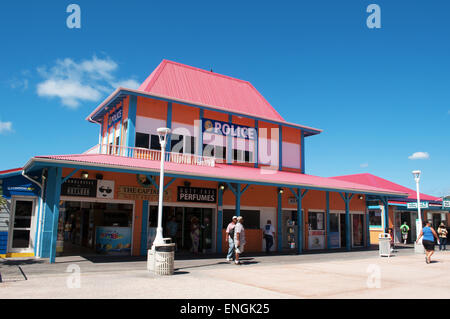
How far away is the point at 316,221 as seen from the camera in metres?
21.5

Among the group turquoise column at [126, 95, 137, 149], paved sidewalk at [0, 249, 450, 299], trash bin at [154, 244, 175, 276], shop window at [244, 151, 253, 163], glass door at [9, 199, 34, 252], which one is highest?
turquoise column at [126, 95, 137, 149]

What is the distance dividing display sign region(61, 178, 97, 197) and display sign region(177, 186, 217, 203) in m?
3.64

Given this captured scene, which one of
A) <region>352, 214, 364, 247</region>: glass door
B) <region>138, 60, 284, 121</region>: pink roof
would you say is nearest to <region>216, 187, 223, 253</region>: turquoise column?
<region>138, 60, 284, 121</region>: pink roof

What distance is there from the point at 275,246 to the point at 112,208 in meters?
8.52

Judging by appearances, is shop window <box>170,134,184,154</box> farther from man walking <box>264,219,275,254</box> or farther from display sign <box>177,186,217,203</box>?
man walking <box>264,219,275,254</box>

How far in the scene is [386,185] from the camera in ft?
96.4

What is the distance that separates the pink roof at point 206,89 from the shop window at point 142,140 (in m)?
2.71

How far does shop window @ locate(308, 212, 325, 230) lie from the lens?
835 inches

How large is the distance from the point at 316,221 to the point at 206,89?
9917 millimetres

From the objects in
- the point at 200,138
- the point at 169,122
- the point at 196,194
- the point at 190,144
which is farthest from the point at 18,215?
the point at 200,138

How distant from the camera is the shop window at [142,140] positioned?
1756 cm

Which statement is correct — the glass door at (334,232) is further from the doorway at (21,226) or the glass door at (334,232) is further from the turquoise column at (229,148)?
the doorway at (21,226)

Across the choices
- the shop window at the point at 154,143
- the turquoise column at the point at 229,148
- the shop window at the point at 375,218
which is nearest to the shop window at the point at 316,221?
the turquoise column at the point at 229,148
